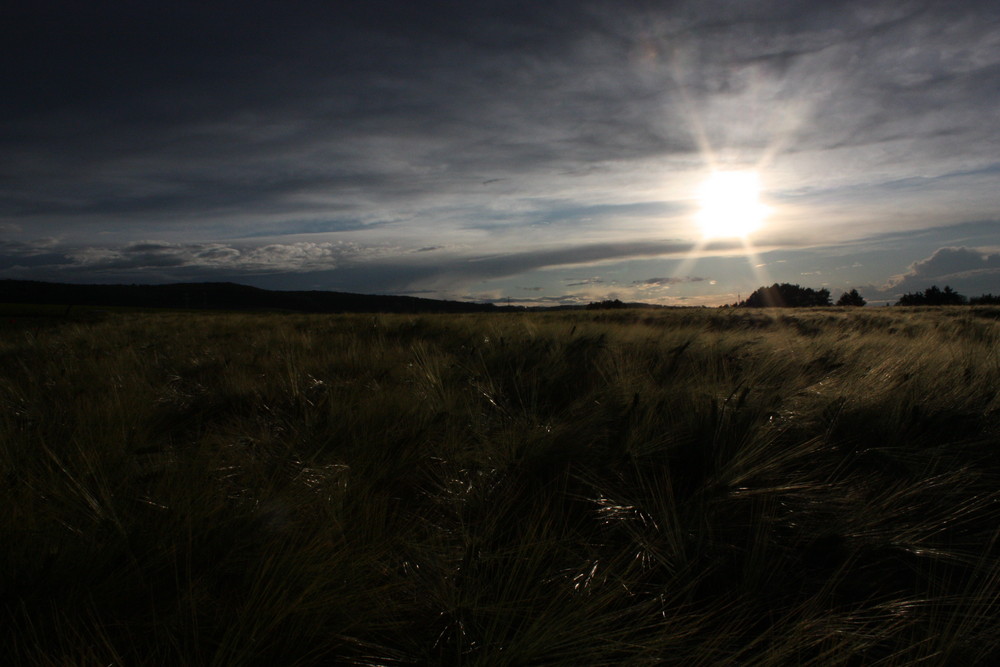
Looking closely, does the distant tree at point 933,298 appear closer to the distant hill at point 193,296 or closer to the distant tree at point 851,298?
the distant tree at point 851,298

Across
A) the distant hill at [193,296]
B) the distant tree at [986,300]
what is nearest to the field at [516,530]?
the distant tree at [986,300]

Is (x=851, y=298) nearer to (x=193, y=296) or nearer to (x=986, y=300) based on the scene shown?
(x=986, y=300)

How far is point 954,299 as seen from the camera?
36438 millimetres

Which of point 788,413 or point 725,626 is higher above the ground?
point 788,413

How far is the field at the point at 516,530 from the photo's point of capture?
121 centimetres

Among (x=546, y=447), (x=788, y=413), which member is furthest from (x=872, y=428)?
(x=546, y=447)

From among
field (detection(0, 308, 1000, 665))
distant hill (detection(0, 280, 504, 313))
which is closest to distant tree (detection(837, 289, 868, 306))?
field (detection(0, 308, 1000, 665))

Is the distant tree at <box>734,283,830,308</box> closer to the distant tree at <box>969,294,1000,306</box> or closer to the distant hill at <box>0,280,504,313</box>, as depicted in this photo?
the distant tree at <box>969,294,1000,306</box>

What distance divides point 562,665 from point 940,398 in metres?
3.10

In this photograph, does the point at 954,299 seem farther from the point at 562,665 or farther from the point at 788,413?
the point at 562,665

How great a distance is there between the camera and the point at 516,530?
1.82 metres

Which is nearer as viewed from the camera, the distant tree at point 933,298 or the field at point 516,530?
the field at point 516,530

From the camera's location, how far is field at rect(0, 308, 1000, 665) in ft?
3.99

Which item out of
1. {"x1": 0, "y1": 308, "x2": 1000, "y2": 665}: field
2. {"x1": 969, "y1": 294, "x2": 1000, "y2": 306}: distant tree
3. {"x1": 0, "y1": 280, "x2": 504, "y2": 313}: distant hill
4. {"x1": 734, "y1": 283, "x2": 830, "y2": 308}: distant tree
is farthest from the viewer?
{"x1": 0, "y1": 280, "x2": 504, "y2": 313}: distant hill
